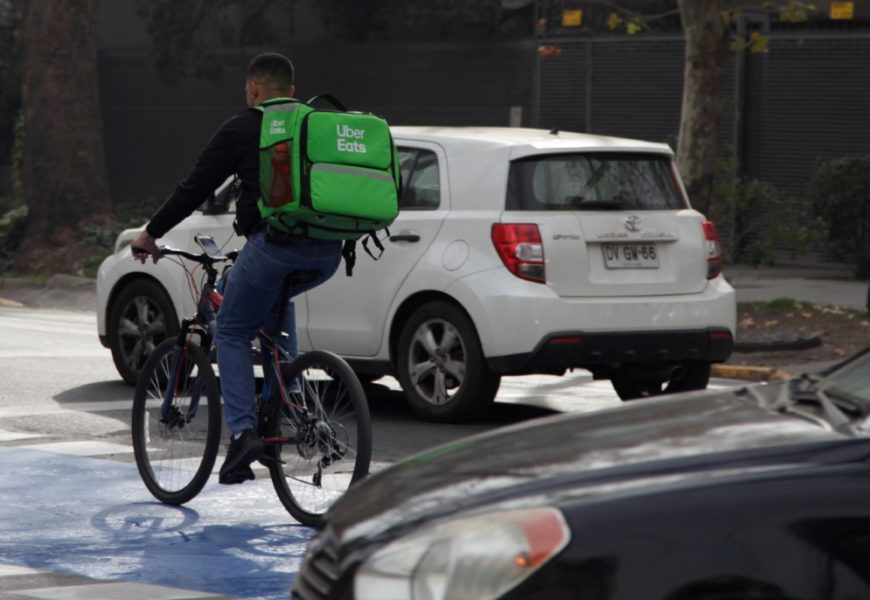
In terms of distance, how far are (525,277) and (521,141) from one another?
2.77 feet

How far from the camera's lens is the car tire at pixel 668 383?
1019 cm

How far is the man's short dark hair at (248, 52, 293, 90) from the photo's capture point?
692 cm

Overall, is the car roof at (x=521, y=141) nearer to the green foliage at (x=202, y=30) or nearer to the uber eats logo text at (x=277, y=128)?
the uber eats logo text at (x=277, y=128)

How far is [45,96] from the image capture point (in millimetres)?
22641

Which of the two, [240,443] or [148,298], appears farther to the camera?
[148,298]

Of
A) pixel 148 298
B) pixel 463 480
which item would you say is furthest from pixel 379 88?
pixel 463 480

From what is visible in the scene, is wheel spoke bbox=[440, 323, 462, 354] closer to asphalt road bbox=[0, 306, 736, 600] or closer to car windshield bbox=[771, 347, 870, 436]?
asphalt road bbox=[0, 306, 736, 600]

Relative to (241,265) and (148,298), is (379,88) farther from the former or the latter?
(241,265)

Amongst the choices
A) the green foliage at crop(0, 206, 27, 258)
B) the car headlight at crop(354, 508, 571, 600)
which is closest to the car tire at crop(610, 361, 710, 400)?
the car headlight at crop(354, 508, 571, 600)

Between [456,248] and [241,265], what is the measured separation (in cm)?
300

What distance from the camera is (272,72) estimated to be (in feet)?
22.7

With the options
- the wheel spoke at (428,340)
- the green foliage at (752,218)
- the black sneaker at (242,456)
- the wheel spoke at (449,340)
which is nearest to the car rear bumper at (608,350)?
the wheel spoke at (449,340)

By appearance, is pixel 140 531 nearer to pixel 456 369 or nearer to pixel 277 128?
pixel 277 128

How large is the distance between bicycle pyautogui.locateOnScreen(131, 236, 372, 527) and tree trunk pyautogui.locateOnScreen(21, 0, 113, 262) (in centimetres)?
1546
